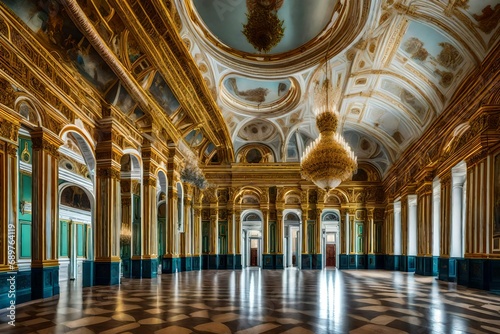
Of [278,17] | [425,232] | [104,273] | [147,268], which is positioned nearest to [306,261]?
[425,232]

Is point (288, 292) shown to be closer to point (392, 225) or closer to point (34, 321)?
point (34, 321)

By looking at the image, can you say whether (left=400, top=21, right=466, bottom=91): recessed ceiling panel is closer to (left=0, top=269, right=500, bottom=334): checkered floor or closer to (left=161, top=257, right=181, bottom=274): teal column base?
(left=0, top=269, right=500, bottom=334): checkered floor

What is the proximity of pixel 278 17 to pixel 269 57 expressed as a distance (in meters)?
2.47

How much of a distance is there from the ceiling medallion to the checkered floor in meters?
8.29

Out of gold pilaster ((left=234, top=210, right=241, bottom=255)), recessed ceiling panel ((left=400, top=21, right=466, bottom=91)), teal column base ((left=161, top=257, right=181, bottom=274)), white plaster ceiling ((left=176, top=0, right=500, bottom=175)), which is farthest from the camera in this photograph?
gold pilaster ((left=234, top=210, right=241, bottom=255))

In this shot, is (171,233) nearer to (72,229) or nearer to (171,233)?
(171,233)

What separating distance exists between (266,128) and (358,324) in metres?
16.2

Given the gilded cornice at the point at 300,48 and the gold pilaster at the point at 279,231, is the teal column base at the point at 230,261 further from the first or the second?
the gilded cornice at the point at 300,48

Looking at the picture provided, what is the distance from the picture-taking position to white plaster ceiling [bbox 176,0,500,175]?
34.4 feet

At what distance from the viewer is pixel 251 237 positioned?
25.5 m

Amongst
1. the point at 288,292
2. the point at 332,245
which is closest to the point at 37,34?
the point at 288,292

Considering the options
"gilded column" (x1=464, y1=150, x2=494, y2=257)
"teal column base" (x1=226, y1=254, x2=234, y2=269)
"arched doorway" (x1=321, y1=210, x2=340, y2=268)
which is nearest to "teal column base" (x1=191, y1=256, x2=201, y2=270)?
"teal column base" (x1=226, y1=254, x2=234, y2=269)

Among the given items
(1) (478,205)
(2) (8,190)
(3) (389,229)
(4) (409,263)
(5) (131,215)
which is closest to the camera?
(2) (8,190)

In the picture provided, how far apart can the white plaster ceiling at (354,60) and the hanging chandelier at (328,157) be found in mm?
2309
